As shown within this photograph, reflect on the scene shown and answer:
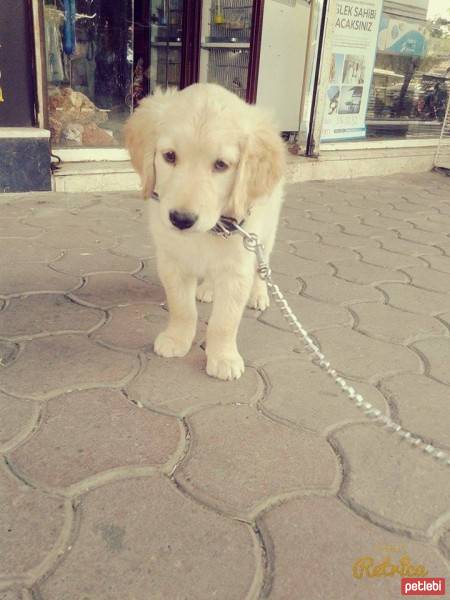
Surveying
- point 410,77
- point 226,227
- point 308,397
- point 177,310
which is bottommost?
point 308,397

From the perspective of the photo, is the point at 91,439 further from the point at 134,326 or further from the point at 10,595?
the point at 134,326

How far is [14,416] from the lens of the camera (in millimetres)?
1725

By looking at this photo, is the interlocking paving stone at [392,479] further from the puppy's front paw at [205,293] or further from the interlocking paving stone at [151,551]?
the puppy's front paw at [205,293]

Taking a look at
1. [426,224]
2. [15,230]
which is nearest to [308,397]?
[15,230]

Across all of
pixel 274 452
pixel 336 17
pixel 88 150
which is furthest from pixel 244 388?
pixel 336 17

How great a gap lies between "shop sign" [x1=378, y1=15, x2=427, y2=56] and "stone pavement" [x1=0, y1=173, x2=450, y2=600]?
526 centimetres

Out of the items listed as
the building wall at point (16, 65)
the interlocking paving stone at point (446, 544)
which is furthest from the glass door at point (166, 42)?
the interlocking paving stone at point (446, 544)

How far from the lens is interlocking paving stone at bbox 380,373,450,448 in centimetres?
184

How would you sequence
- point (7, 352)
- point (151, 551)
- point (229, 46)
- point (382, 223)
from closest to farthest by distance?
1. point (151, 551)
2. point (7, 352)
3. point (382, 223)
4. point (229, 46)

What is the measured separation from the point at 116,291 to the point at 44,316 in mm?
445

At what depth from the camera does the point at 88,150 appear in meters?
5.03

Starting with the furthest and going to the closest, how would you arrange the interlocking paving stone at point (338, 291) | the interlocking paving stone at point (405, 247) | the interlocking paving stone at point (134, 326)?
the interlocking paving stone at point (405, 247) < the interlocking paving stone at point (338, 291) < the interlocking paving stone at point (134, 326)

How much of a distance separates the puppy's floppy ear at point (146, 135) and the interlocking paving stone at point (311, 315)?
0.96 m

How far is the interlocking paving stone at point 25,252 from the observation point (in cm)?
310
